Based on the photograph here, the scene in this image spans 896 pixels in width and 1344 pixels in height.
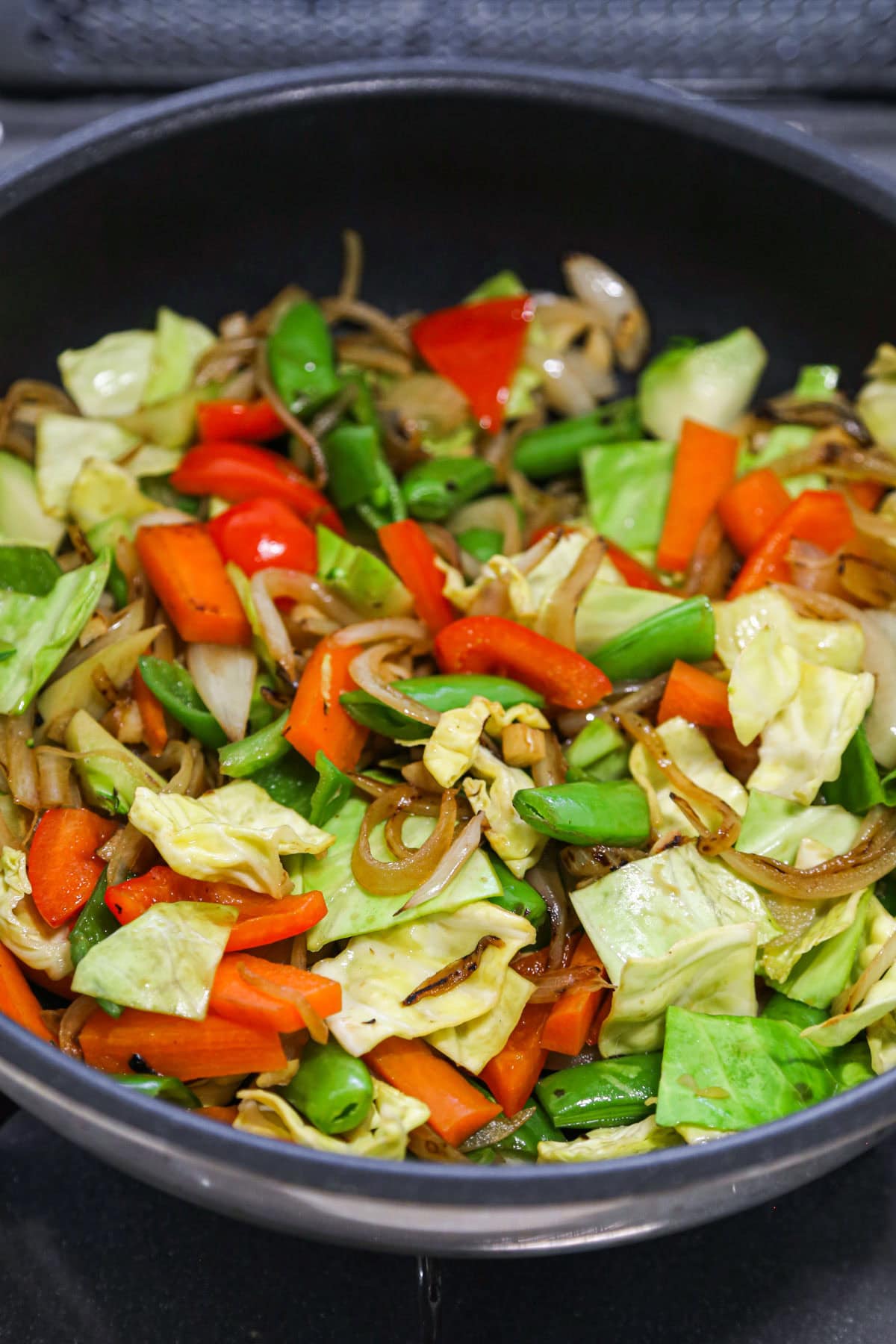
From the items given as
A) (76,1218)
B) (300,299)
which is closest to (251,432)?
(300,299)

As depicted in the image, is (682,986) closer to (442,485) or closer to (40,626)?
(442,485)

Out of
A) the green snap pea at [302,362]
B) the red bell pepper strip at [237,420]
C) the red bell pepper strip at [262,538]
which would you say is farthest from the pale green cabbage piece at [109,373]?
the red bell pepper strip at [262,538]

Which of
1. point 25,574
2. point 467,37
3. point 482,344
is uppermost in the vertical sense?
point 467,37

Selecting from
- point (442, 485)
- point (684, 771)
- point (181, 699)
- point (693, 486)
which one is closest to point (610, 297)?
point (693, 486)

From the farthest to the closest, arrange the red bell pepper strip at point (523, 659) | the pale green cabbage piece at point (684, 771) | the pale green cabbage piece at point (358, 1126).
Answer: the red bell pepper strip at point (523, 659), the pale green cabbage piece at point (684, 771), the pale green cabbage piece at point (358, 1126)

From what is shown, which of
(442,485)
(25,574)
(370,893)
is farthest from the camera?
(442,485)

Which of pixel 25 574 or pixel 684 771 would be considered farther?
pixel 25 574

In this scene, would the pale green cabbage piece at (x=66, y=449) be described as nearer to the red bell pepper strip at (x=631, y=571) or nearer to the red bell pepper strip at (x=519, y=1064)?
the red bell pepper strip at (x=631, y=571)
